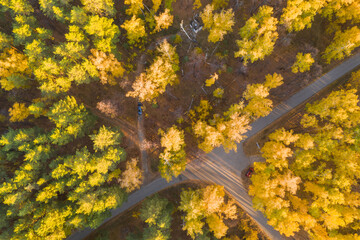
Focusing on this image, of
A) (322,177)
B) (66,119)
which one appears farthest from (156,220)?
(322,177)

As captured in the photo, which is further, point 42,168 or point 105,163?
point 42,168

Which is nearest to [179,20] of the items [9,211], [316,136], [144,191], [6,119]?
[316,136]

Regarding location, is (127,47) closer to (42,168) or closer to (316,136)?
(42,168)

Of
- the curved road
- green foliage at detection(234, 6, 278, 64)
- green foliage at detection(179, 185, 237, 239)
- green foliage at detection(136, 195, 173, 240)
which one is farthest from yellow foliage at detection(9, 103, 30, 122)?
green foliage at detection(234, 6, 278, 64)

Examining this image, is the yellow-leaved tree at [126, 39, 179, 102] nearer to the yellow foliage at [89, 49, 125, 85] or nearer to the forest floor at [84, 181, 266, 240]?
the yellow foliage at [89, 49, 125, 85]

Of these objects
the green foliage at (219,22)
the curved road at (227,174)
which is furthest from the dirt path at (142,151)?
the green foliage at (219,22)

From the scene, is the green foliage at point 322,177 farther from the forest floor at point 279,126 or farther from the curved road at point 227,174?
the curved road at point 227,174
